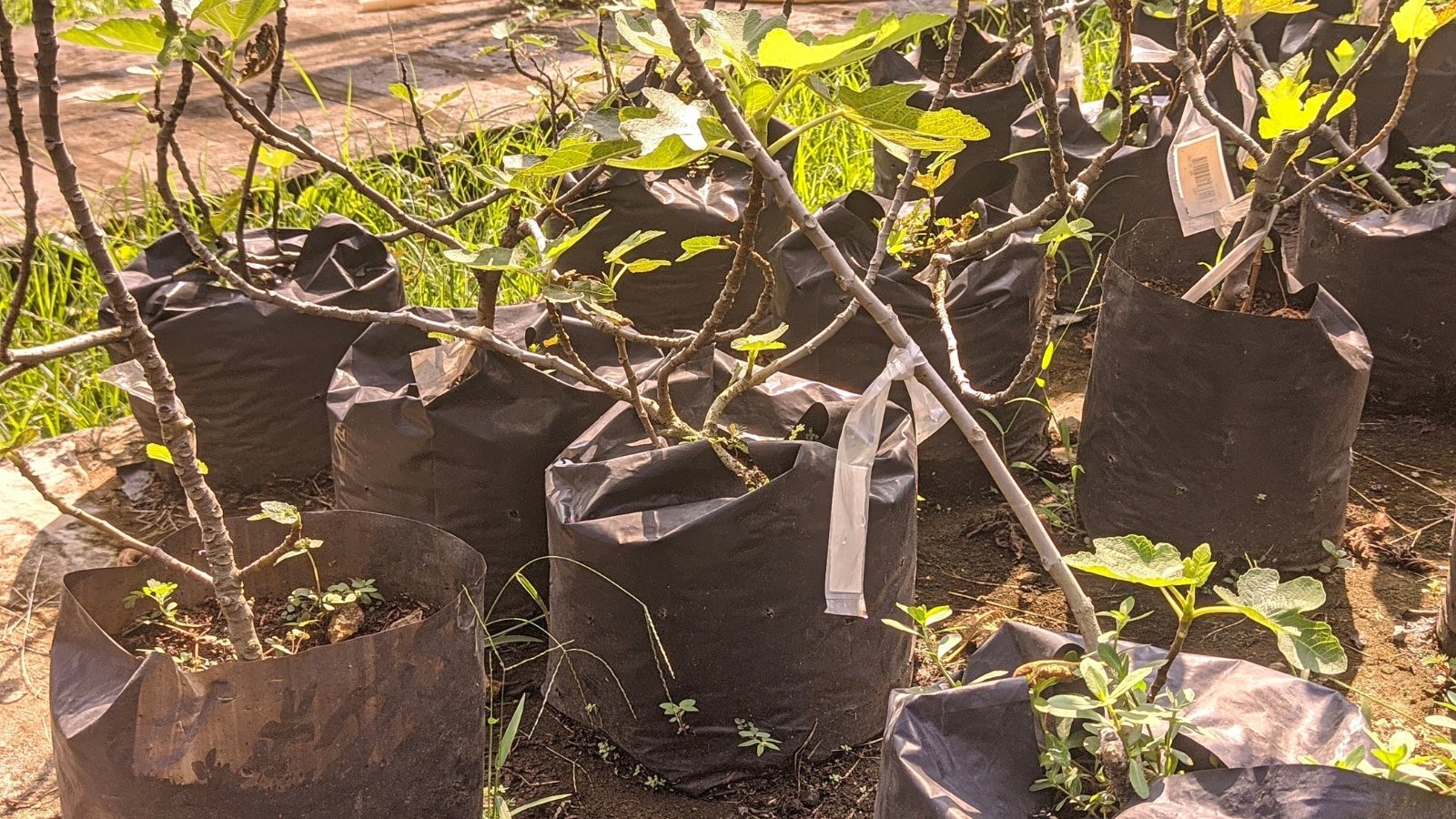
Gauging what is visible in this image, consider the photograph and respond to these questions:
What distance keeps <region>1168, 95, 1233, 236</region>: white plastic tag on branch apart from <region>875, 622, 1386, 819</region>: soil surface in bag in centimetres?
76

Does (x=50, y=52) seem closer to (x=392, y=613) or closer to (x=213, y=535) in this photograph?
(x=213, y=535)

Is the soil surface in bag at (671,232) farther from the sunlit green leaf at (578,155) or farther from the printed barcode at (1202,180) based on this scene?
the sunlit green leaf at (578,155)

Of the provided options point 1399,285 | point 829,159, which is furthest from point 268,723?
point 829,159

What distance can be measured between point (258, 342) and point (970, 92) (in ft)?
5.69

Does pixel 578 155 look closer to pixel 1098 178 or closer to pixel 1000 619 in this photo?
pixel 1000 619

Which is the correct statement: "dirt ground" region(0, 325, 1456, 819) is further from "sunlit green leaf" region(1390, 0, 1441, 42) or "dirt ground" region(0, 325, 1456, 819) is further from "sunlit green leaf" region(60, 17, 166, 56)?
"sunlit green leaf" region(60, 17, 166, 56)

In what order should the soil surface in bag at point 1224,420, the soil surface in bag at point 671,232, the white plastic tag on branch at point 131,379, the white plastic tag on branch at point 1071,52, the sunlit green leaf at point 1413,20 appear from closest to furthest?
the sunlit green leaf at point 1413,20 < the soil surface in bag at point 1224,420 < the white plastic tag on branch at point 131,379 < the white plastic tag on branch at point 1071,52 < the soil surface in bag at point 671,232

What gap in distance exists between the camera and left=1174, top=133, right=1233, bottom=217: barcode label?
1.68 meters

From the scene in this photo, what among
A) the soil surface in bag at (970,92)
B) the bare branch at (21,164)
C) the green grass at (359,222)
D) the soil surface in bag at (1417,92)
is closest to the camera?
the bare branch at (21,164)

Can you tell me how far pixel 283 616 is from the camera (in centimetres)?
146

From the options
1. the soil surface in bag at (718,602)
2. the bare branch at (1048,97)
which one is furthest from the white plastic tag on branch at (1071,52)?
the soil surface in bag at (718,602)

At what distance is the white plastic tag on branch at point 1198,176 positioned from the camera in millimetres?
1681

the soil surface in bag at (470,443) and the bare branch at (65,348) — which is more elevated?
the bare branch at (65,348)

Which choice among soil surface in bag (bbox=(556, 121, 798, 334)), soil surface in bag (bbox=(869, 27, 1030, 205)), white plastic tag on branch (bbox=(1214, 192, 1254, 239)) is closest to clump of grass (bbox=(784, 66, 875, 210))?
soil surface in bag (bbox=(869, 27, 1030, 205))
